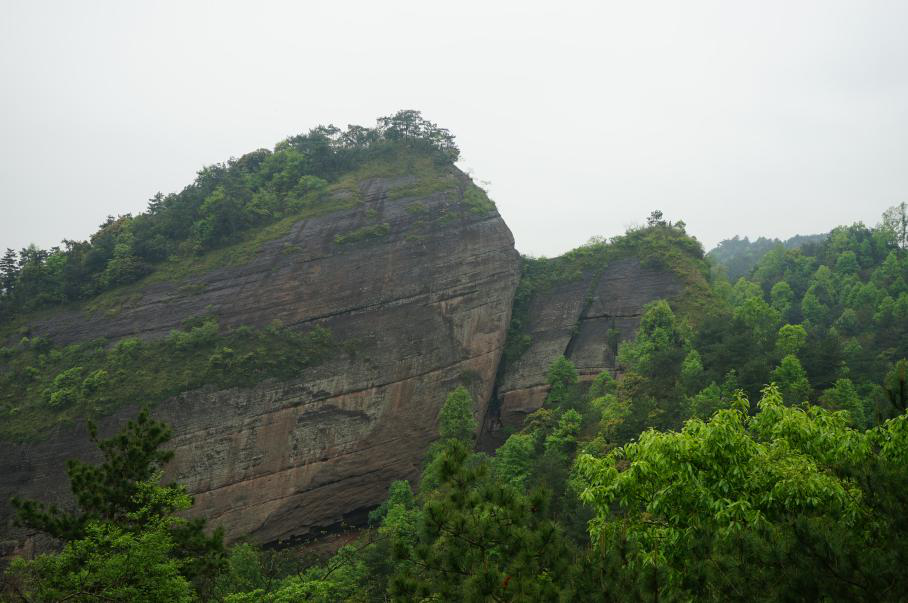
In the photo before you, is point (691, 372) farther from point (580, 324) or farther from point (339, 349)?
point (339, 349)

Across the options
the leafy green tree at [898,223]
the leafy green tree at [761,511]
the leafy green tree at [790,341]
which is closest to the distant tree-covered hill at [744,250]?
the leafy green tree at [898,223]

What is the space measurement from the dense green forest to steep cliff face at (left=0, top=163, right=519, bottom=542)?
1.12 meters

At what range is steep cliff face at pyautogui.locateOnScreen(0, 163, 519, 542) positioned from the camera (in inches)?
1076

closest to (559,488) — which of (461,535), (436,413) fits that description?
(436,413)

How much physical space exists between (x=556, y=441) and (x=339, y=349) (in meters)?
12.1

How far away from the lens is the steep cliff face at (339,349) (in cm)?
2733

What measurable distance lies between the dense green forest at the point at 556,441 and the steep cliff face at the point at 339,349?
112cm

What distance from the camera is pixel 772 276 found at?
54.7m

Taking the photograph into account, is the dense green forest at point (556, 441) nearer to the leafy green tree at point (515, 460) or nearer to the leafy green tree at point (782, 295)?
the leafy green tree at point (515, 460)

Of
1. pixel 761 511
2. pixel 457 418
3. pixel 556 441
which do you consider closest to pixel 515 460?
pixel 556 441

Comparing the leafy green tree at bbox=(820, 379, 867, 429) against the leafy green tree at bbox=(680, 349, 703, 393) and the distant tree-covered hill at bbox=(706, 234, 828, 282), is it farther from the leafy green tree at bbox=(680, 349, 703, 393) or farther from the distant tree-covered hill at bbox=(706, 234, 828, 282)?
the distant tree-covered hill at bbox=(706, 234, 828, 282)

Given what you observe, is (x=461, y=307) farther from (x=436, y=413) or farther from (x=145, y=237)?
(x=145, y=237)

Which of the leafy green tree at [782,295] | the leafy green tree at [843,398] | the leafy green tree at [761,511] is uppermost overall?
the leafy green tree at [782,295]

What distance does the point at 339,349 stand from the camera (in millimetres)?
31672
